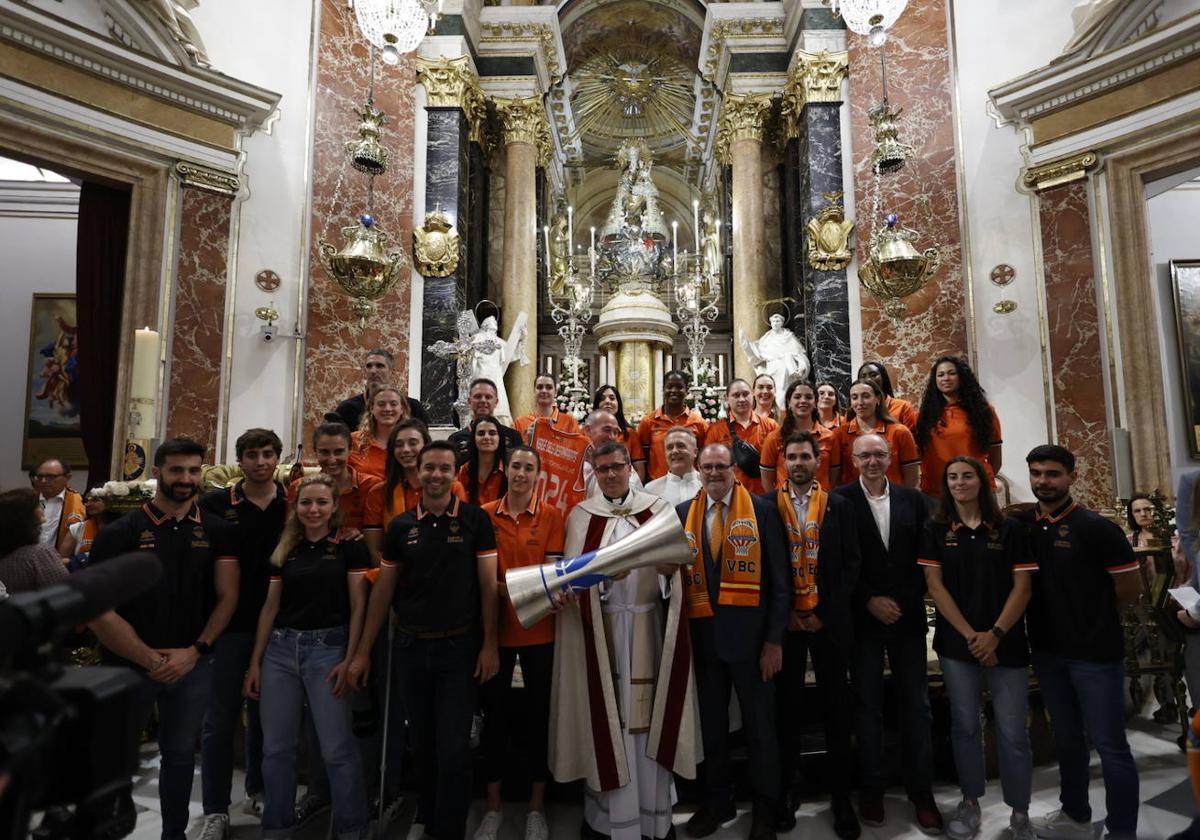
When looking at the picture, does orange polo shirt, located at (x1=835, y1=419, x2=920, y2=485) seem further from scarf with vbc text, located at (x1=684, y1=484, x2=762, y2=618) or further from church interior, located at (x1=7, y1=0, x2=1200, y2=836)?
church interior, located at (x1=7, y1=0, x2=1200, y2=836)

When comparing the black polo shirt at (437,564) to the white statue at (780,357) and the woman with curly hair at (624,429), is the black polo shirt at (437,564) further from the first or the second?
the white statue at (780,357)

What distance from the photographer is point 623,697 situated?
137 inches

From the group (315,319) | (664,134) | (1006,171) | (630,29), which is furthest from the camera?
(664,134)

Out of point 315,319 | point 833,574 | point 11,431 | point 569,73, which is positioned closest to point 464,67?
point 315,319

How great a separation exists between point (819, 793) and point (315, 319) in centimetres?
831

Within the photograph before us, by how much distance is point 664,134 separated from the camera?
20.5m

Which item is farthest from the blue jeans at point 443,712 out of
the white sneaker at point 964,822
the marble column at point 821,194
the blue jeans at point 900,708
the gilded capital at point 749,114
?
the gilded capital at point 749,114

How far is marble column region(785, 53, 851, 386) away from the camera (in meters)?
10.0

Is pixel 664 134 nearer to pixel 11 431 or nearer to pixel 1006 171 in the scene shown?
pixel 1006 171

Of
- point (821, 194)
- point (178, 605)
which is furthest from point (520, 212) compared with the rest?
point (178, 605)

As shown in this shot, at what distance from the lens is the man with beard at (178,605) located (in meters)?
3.19

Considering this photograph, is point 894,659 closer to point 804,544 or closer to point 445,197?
point 804,544

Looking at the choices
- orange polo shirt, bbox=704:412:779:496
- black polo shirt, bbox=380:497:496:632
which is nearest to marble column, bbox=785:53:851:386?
orange polo shirt, bbox=704:412:779:496

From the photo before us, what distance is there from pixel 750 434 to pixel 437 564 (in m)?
3.01
